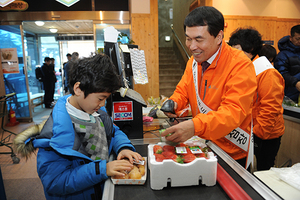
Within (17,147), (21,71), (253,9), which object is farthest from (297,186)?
(21,71)

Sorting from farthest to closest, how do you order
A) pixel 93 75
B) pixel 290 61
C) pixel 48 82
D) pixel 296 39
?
pixel 48 82 → pixel 290 61 → pixel 296 39 → pixel 93 75

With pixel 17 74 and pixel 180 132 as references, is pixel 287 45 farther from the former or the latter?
pixel 17 74

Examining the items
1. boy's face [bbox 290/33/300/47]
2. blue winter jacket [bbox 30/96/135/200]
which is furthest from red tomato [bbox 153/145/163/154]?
boy's face [bbox 290/33/300/47]

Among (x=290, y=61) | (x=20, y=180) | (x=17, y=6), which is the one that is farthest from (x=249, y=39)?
(x=17, y=6)

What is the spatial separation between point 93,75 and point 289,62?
116 inches

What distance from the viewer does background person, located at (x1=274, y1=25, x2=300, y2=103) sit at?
273cm

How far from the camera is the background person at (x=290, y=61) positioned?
273 centimetres

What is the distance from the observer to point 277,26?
6.14 metres

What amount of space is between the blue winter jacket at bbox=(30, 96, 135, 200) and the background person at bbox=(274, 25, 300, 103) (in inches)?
113

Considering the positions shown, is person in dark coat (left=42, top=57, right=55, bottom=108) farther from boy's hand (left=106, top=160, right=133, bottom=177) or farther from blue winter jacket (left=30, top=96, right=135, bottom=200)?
boy's hand (left=106, top=160, right=133, bottom=177)

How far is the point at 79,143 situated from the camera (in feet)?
3.46

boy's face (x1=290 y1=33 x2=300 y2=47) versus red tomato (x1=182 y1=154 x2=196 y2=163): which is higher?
boy's face (x1=290 y1=33 x2=300 y2=47)

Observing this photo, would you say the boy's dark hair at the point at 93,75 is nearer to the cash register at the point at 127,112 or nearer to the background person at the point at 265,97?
the cash register at the point at 127,112

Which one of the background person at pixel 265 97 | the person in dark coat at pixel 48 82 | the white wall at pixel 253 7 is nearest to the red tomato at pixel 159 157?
the background person at pixel 265 97
